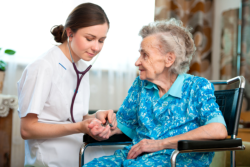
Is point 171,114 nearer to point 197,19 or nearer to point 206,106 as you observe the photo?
point 206,106

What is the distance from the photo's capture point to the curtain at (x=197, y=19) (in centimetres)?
262

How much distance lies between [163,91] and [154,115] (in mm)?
139

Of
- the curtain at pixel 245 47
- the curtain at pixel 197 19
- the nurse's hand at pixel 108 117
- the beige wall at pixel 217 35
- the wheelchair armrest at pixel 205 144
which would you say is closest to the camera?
the wheelchair armrest at pixel 205 144

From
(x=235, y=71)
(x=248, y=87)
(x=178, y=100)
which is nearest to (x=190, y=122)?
(x=178, y=100)

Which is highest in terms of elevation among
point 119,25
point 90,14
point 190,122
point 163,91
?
point 119,25

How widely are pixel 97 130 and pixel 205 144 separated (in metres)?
0.49

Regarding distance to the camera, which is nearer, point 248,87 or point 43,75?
point 43,75

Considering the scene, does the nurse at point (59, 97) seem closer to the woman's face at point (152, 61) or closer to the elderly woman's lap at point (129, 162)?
the elderly woman's lap at point (129, 162)

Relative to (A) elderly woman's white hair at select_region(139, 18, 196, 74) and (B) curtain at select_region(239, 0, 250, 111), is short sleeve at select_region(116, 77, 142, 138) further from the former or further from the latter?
(B) curtain at select_region(239, 0, 250, 111)

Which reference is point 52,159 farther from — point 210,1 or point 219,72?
point 210,1

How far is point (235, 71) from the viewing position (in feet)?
8.77

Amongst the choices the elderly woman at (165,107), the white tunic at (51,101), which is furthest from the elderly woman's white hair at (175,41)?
the white tunic at (51,101)

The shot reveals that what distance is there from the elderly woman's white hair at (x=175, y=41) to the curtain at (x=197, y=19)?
133 centimetres

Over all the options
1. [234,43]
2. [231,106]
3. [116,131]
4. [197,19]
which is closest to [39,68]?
[116,131]
